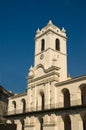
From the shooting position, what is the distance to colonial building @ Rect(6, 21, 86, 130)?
2892 cm

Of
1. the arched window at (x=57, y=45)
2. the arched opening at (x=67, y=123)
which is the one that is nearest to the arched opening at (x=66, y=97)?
the arched opening at (x=67, y=123)

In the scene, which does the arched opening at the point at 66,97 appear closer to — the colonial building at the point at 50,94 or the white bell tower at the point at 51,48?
the colonial building at the point at 50,94

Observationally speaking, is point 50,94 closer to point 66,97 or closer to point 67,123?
point 66,97

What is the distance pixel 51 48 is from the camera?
36188 millimetres

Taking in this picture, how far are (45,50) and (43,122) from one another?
37.2 ft

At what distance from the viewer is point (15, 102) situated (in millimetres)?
40250

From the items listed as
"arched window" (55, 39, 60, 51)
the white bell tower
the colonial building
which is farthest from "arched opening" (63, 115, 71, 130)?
"arched window" (55, 39, 60, 51)

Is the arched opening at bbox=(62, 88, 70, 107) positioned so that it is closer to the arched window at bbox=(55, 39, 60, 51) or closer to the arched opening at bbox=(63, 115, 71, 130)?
the arched opening at bbox=(63, 115, 71, 130)

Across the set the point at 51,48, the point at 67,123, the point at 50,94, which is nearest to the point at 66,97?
the point at 50,94

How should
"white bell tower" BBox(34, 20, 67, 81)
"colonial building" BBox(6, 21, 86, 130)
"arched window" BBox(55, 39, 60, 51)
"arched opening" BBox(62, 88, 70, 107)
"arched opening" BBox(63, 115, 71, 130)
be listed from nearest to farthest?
"colonial building" BBox(6, 21, 86, 130)
"arched opening" BBox(63, 115, 71, 130)
"arched opening" BBox(62, 88, 70, 107)
"white bell tower" BBox(34, 20, 67, 81)
"arched window" BBox(55, 39, 60, 51)

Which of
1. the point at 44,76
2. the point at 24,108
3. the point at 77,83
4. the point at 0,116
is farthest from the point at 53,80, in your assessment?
the point at 0,116

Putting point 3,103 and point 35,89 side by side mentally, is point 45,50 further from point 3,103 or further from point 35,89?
point 3,103

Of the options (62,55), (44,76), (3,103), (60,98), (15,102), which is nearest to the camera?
(60,98)

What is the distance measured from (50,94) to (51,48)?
760 cm
